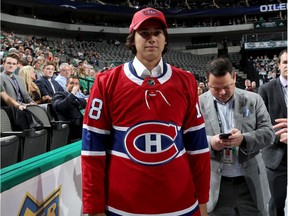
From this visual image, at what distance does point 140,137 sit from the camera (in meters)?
1.25

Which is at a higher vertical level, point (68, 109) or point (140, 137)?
point (140, 137)

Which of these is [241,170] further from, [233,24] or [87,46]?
[233,24]

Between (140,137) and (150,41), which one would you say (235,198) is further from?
(150,41)

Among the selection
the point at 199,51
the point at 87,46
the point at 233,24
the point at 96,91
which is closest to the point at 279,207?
the point at 96,91

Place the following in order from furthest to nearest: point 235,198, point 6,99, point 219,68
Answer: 1. point 6,99
2. point 235,198
3. point 219,68

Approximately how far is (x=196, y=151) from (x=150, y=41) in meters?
0.47

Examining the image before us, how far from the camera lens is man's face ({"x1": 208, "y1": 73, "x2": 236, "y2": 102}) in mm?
1796

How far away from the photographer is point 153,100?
127cm

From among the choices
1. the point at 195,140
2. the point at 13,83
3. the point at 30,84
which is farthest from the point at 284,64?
the point at 30,84

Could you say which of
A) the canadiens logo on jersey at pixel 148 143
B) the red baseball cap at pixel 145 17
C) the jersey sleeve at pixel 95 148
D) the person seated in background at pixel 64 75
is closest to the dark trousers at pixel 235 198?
the canadiens logo on jersey at pixel 148 143

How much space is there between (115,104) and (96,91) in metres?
0.09

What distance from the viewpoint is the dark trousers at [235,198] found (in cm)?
186

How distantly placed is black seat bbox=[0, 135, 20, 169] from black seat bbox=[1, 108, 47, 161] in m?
0.19

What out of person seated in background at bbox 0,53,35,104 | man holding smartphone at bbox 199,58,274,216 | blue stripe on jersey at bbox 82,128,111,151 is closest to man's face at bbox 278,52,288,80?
man holding smartphone at bbox 199,58,274,216
